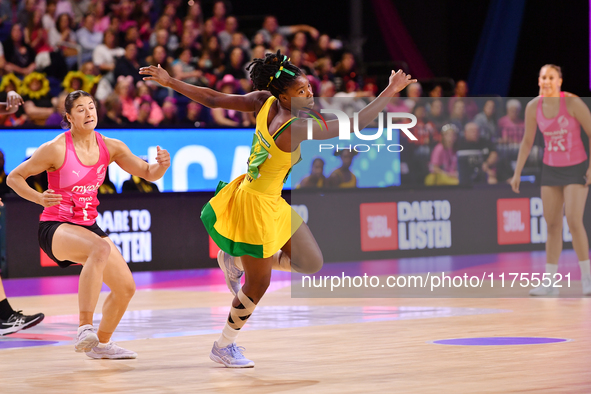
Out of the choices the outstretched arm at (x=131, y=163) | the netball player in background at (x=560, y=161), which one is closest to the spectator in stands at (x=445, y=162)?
the netball player in background at (x=560, y=161)

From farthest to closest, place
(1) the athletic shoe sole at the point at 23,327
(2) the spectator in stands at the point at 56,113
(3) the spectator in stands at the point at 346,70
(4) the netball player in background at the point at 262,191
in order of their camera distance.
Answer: (3) the spectator in stands at the point at 346,70 → (2) the spectator in stands at the point at 56,113 → (1) the athletic shoe sole at the point at 23,327 → (4) the netball player in background at the point at 262,191

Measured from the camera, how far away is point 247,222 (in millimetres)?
→ 5281

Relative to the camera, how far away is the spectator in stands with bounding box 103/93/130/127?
466 inches

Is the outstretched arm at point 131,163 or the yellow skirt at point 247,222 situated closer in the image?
the yellow skirt at point 247,222

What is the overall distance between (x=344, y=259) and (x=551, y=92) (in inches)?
184

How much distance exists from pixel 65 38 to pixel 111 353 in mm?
8756

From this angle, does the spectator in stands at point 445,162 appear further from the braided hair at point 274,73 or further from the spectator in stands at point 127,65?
Answer: the braided hair at point 274,73

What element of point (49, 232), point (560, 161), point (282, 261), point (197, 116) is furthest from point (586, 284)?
point (197, 116)

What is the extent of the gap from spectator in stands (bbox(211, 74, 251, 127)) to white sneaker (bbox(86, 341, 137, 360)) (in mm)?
7101

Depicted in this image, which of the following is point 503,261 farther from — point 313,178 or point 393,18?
point 393,18

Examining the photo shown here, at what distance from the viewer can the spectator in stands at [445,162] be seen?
12711 mm

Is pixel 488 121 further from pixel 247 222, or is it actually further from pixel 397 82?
pixel 247 222

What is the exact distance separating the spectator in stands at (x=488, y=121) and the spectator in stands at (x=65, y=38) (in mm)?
5836

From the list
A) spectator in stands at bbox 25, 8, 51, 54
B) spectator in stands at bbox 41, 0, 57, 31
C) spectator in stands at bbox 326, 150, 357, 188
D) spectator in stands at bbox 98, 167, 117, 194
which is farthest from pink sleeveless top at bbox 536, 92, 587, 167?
spectator in stands at bbox 41, 0, 57, 31
